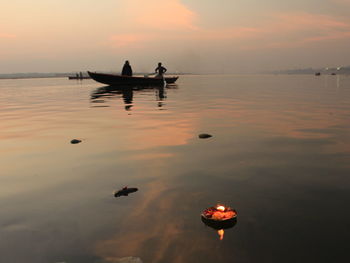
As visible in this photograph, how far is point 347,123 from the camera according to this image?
1297cm

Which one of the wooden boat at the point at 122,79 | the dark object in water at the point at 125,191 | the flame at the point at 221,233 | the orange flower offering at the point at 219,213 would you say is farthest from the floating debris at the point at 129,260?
the wooden boat at the point at 122,79

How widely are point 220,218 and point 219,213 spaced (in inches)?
4.1

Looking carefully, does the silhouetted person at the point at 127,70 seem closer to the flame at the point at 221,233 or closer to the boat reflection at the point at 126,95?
the boat reflection at the point at 126,95

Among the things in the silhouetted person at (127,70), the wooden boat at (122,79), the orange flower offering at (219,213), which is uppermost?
the silhouetted person at (127,70)

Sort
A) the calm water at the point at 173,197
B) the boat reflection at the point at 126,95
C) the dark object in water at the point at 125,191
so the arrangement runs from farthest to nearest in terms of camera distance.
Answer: the boat reflection at the point at 126,95 < the dark object in water at the point at 125,191 < the calm water at the point at 173,197

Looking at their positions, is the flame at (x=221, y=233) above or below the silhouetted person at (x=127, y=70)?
below

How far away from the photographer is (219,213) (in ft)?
13.9

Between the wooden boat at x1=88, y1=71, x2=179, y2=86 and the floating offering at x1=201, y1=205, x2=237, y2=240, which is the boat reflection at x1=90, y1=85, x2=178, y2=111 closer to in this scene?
the wooden boat at x1=88, y1=71, x2=179, y2=86

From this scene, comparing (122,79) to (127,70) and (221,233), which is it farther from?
(221,233)

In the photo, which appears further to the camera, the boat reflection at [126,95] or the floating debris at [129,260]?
the boat reflection at [126,95]

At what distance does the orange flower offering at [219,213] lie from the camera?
4.19 metres

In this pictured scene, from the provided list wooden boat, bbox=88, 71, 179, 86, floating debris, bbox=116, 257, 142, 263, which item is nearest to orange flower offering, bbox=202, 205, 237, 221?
floating debris, bbox=116, 257, 142, 263

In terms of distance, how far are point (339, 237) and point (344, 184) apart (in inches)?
85.7

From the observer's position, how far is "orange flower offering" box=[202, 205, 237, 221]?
4187mm
